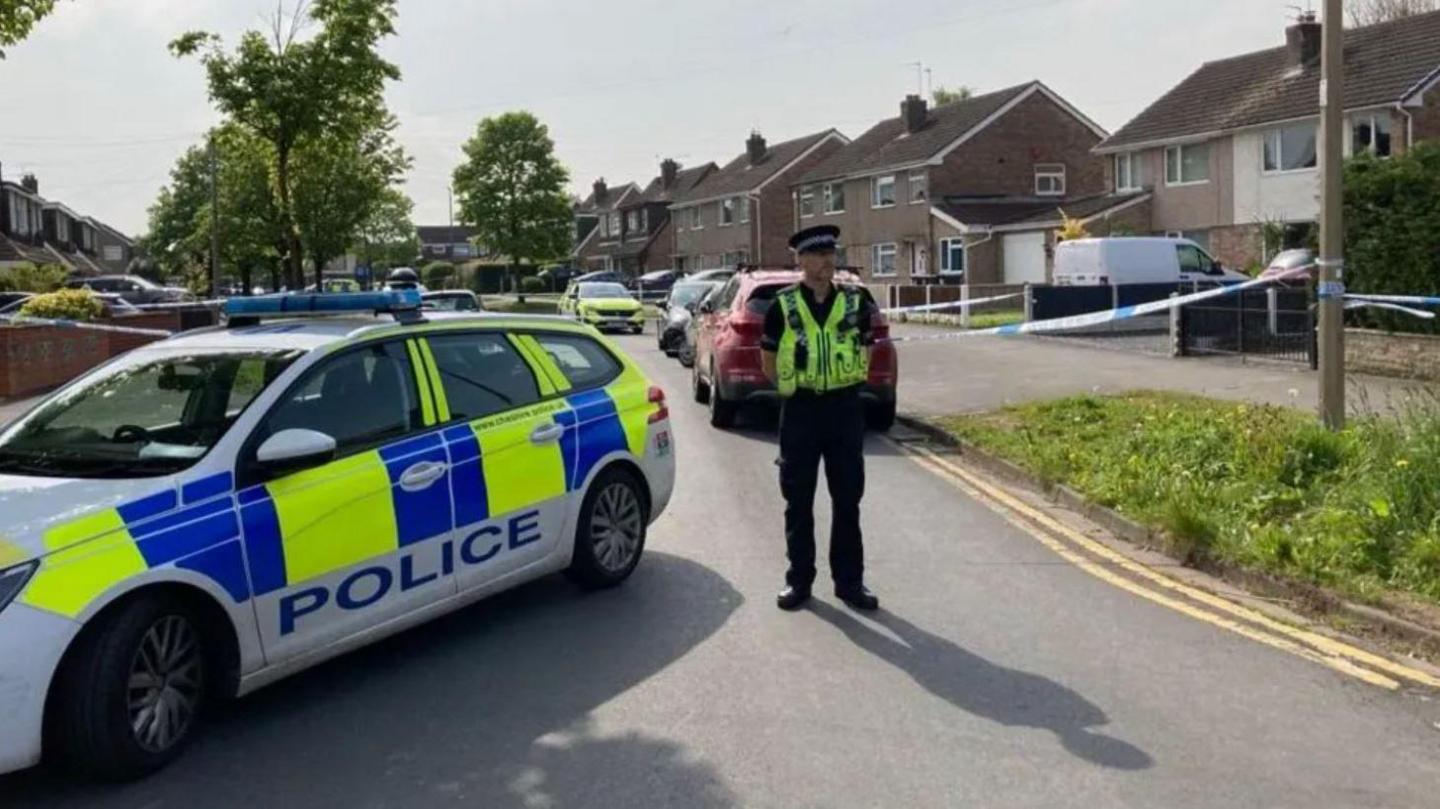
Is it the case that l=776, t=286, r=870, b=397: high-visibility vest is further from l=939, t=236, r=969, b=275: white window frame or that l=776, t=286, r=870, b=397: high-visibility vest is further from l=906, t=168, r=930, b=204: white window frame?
l=906, t=168, r=930, b=204: white window frame

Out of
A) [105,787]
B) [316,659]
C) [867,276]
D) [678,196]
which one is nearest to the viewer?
[105,787]

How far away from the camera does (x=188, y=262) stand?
6594 cm

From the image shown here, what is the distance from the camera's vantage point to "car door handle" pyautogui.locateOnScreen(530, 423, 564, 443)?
6.67 meters

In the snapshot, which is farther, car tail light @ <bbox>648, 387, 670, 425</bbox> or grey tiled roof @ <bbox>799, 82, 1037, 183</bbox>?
grey tiled roof @ <bbox>799, 82, 1037, 183</bbox>

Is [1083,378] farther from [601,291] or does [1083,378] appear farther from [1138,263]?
[601,291]

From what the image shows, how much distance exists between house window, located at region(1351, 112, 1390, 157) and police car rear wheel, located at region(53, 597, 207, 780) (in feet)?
113

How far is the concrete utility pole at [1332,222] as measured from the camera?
9727 millimetres

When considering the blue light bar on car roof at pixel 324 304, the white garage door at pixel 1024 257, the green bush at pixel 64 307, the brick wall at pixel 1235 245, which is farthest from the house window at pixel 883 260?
the blue light bar on car roof at pixel 324 304

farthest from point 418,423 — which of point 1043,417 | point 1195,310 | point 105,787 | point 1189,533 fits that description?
point 1195,310

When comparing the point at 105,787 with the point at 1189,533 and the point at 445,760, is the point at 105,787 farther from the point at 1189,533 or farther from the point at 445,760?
the point at 1189,533

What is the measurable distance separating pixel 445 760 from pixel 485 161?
68.8 meters

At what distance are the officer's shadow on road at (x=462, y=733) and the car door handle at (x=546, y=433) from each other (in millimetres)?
868

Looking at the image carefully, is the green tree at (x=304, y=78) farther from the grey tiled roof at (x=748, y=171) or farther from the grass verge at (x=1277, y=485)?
the grey tiled roof at (x=748, y=171)

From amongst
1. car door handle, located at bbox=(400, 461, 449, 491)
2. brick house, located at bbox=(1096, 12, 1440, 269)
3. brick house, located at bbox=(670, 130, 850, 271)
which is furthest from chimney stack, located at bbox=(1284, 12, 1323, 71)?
car door handle, located at bbox=(400, 461, 449, 491)
